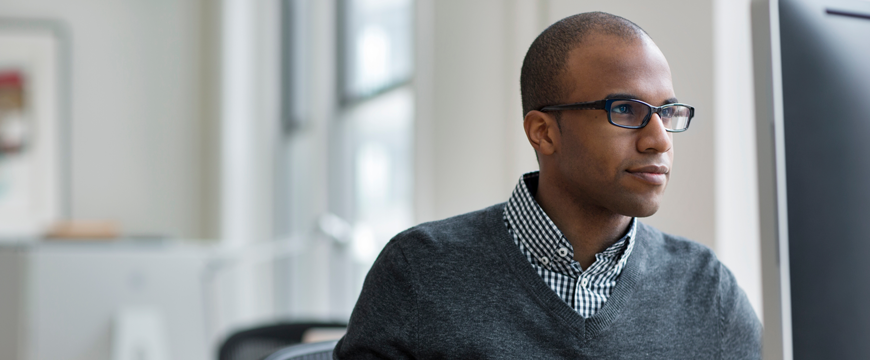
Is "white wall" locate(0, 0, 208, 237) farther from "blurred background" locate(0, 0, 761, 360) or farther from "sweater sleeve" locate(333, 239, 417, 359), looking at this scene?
"sweater sleeve" locate(333, 239, 417, 359)

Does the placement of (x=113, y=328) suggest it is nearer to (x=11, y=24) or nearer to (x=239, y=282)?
(x=239, y=282)

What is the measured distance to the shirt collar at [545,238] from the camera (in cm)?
66

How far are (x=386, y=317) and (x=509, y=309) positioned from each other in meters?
0.10

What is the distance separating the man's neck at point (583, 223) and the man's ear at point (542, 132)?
41 millimetres

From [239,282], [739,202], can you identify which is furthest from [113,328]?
[739,202]

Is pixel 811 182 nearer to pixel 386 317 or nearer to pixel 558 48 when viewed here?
pixel 558 48

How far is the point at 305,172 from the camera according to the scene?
11.2 feet

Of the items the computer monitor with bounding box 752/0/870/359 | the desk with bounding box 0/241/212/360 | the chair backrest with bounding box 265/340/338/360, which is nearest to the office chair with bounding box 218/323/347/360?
the chair backrest with bounding box 265/340/338/360

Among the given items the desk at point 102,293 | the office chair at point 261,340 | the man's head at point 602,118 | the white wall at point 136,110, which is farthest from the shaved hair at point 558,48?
the white wall at point 136,110

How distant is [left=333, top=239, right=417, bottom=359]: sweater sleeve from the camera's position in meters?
0.65

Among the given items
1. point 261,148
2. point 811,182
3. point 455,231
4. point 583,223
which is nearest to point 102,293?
point 261,148

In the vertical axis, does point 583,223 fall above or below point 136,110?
below

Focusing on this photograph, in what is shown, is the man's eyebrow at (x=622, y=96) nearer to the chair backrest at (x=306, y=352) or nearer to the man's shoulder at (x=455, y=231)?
the man's shoulder at (x=455, y=231)

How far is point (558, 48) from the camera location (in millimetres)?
631
